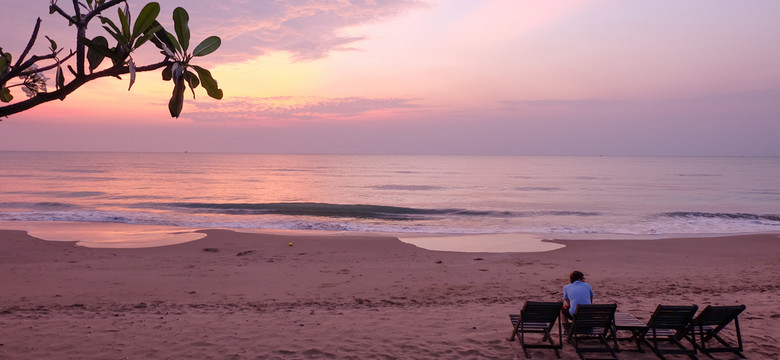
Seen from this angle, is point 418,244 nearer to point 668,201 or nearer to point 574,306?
point 574,306

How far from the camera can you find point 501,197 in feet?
141

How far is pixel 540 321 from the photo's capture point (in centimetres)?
688

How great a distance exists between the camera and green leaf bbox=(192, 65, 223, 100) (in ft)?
9.44

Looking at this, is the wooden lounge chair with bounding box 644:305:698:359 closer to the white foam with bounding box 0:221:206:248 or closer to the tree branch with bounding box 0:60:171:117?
the tree branch with bounding box 0:60:171:117

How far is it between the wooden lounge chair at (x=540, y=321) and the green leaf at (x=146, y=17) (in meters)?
5.51

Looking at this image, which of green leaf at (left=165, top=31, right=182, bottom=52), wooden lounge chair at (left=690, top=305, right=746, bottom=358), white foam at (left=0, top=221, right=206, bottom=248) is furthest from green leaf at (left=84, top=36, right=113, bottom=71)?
white foam at (left=0, top=221, right=206, bottom=248)

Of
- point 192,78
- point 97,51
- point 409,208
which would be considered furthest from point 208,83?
point 409,208

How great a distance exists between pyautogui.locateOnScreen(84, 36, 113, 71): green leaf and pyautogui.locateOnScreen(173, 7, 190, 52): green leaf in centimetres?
46

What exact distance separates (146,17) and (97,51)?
0.43 m

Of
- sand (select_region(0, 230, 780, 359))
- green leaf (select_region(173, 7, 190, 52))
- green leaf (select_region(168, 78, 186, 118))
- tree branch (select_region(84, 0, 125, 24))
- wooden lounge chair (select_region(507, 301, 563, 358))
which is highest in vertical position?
tree branch (select_region(84, 0, 125, 24))

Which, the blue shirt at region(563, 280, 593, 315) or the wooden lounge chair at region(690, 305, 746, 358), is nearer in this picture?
the wooden lounge chair at region(690, 305, 746, 358)

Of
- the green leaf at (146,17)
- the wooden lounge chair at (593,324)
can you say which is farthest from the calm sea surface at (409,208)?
the green leaf at (146,17)

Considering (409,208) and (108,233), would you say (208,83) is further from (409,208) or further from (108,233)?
(409,208)

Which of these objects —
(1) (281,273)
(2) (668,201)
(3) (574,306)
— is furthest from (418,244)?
(2) (668,201)
